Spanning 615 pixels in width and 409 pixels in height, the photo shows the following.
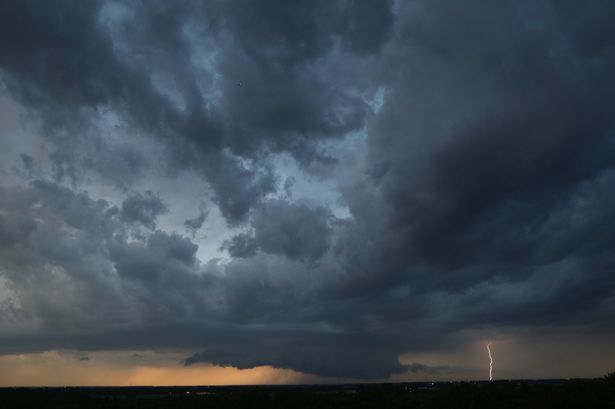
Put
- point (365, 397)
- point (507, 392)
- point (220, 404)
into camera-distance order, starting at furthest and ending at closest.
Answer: point (365, 397) < point (507, 392) < point (220, 404)

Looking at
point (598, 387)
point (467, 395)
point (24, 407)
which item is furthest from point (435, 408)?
point (24, 407)

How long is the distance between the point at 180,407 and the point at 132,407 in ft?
41.9

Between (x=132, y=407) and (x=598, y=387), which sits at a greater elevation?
(x=598, y=387)

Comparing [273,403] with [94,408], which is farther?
[94,408]

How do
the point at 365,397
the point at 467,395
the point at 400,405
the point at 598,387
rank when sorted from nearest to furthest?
the point at 467,395, the point at 598,387, the point at 400,405, the point at 365,397

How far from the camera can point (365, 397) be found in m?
116

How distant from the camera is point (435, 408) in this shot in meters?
56.2

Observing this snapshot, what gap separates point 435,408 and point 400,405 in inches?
1611

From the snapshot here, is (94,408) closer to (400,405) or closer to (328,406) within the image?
(328,406)

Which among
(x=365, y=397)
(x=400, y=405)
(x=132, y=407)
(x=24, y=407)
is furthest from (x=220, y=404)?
(x=24, y=407)

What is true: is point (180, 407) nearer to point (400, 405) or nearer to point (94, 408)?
point (94, 408)

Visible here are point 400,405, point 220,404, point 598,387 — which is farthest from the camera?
point 400,405

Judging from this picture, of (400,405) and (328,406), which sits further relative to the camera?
(400,405)

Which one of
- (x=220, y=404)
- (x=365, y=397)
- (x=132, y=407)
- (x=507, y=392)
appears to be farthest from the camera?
(x=365, y=397)
